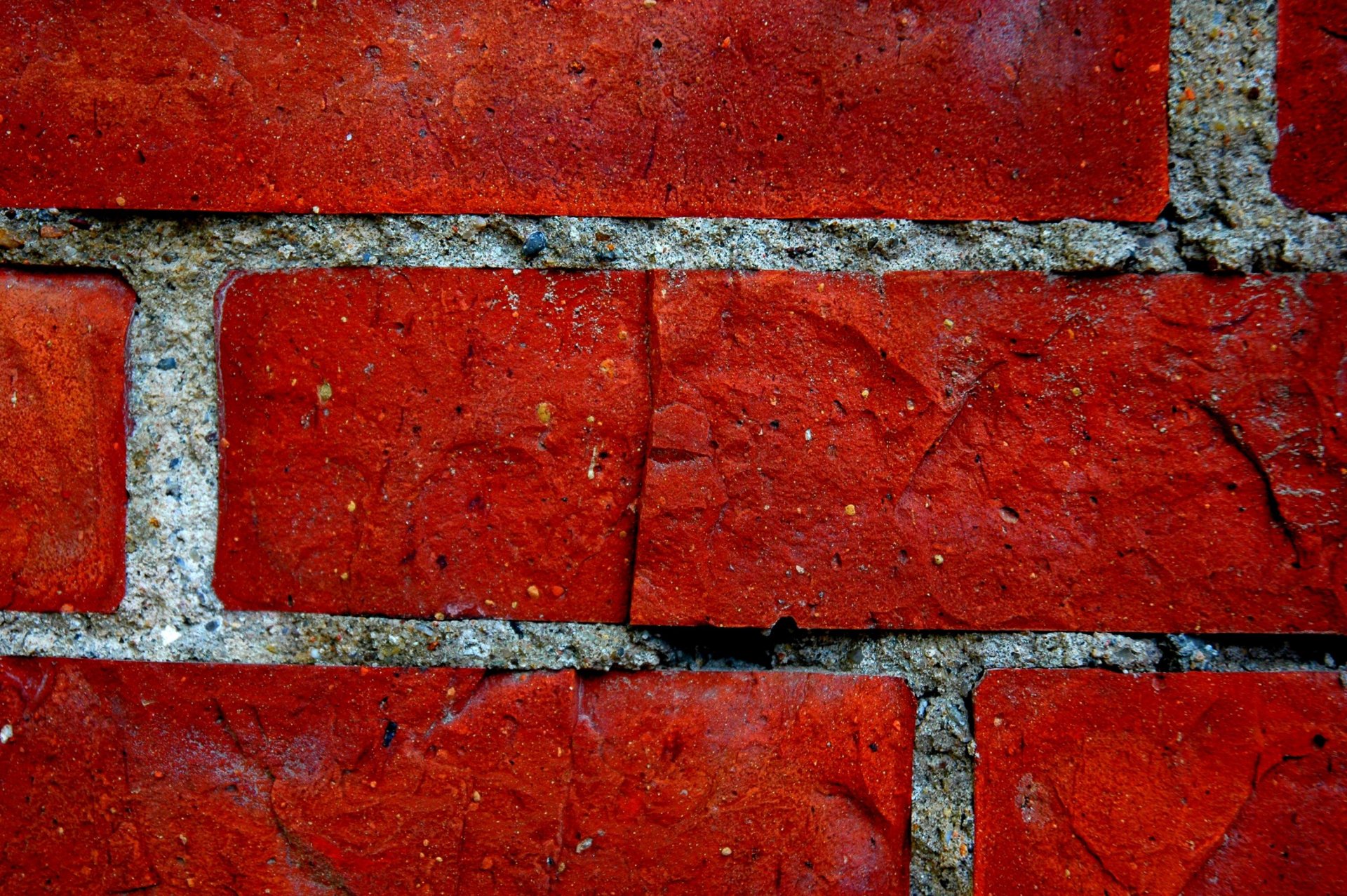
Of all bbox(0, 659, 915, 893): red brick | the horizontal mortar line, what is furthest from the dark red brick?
the horizontal mortar line

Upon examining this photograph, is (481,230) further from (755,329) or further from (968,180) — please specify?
(968,180)

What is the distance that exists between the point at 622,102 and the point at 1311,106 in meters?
0.38

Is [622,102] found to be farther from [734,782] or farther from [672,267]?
[734,782]

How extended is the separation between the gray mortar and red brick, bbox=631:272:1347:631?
0.06 feet

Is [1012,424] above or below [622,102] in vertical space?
below

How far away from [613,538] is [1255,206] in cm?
40

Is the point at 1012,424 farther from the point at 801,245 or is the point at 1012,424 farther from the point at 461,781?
the point at 461,781

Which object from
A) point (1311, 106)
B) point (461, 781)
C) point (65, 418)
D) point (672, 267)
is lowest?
point (461, 781)

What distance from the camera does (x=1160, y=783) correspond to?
47cm

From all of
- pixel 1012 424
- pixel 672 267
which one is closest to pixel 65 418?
pixel 672 267

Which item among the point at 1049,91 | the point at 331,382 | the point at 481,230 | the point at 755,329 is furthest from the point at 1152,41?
the point at 331,382

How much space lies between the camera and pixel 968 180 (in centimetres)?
46

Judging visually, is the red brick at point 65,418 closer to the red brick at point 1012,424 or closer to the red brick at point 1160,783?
the red brick at point 1012,424

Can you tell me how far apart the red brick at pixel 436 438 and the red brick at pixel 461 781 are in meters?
0.06
